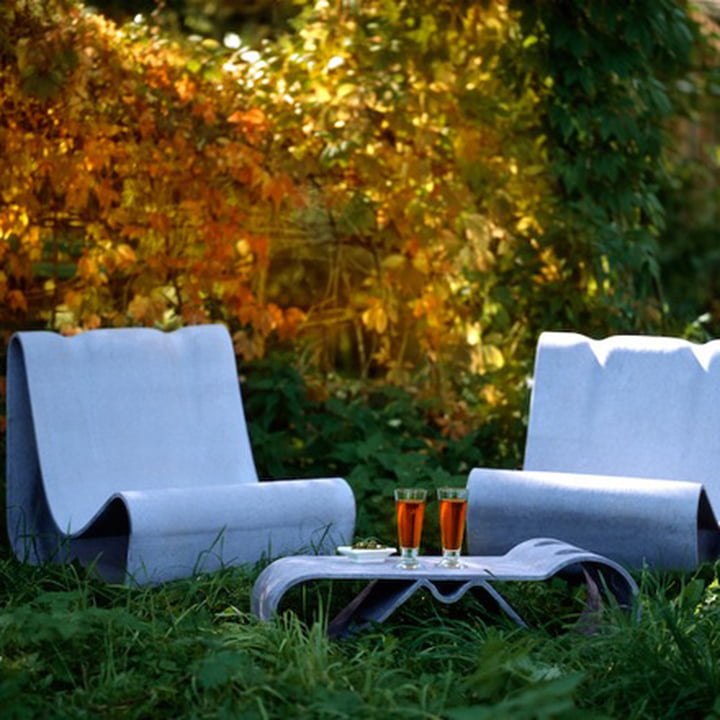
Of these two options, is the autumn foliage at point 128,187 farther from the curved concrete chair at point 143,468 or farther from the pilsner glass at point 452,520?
the pilsner glass at point 452,520

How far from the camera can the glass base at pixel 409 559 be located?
3269 millimetres

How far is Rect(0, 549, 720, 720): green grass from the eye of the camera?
2.59 meters

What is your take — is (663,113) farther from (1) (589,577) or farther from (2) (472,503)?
(1) (589,577)

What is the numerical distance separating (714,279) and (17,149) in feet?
21.7

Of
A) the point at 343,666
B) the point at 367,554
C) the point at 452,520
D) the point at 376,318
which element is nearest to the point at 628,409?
the point at 452,520

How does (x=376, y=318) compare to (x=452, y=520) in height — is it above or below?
above

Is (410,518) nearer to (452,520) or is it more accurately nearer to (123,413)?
(452,520)

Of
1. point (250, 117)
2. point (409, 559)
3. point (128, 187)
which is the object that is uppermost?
point (250, 117)

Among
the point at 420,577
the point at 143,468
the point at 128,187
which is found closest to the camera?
the point at 420,577

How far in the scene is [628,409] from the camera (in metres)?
4.48

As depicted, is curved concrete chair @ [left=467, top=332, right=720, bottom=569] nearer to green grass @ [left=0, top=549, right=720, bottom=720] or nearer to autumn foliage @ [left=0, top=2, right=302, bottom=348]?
green grass @ [left=0, top=549, right=720, bottom=720]

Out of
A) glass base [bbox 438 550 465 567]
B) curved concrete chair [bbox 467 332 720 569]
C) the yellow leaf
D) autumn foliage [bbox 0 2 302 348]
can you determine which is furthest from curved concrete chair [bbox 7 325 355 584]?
the yellow leaf

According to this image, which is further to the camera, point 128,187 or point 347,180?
point 347,180

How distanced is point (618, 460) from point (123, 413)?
4.98 feet
